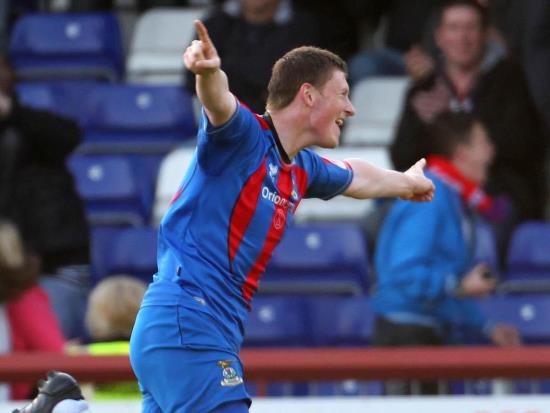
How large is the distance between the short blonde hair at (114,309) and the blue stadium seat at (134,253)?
5.47 ft

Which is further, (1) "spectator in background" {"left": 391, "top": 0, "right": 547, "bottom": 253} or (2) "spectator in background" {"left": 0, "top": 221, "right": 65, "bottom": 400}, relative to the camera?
(1) "spectator in background" {"left": 391, "top": 0, "right": 547, "bottom": 253}

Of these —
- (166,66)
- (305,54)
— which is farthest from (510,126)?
(305,54)

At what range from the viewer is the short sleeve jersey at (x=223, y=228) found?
4.72m

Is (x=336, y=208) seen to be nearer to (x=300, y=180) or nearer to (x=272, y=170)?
(x=300, y=180)

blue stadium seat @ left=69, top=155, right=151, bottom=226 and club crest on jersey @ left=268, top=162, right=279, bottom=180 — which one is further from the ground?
club crest on jersey @ left=268, top=162, right=279, bottom=180

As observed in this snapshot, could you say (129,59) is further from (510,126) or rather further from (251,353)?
(251,353)

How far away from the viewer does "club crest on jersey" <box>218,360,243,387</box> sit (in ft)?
15.5

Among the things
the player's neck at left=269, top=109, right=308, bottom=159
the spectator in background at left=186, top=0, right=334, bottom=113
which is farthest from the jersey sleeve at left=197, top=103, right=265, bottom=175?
the spectator in background at left=186, top=0, right=334, bottom=113

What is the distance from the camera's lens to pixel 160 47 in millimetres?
10172

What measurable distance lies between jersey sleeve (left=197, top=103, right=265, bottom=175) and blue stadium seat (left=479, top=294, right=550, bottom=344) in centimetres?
325

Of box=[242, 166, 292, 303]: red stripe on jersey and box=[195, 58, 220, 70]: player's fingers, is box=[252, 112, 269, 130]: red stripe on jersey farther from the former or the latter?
box=[195, 58, 220, 70]: player's fingers

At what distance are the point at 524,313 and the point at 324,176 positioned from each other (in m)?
2.82

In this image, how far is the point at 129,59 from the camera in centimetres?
1037

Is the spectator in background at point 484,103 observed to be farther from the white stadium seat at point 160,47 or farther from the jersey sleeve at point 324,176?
the jersey sleeve at point 324,176
